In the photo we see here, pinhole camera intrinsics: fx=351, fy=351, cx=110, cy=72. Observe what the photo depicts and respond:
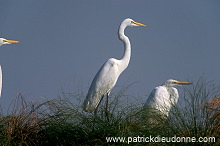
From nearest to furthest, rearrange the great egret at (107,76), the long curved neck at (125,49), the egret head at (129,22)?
1. the great egret at (107,76)
2. the long curved neck at (125,49)
3. the egret head at (129,22)

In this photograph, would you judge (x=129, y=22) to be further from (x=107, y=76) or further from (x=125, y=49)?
(x=107, y=76)

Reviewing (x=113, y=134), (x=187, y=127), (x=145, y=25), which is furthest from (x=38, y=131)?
(x=145, y=25)

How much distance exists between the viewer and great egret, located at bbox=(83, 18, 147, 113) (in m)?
5.49

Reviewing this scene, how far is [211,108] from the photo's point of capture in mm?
4160

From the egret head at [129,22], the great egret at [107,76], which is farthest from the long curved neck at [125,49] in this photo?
the egret head at [129,22]

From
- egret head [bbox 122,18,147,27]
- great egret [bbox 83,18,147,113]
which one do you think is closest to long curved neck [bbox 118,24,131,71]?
great egret [bbox 83,18,147,113]

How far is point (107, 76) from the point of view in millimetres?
5711

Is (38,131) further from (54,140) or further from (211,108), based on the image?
(211,108)

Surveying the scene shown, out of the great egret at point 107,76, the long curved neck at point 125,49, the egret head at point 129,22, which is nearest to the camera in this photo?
the great egret at point 107,76

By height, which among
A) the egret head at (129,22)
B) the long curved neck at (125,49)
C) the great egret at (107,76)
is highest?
the egret head at (129,22)

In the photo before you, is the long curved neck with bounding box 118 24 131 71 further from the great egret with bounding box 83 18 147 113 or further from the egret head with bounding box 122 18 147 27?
the egret head with bounding box 122 18 147 27

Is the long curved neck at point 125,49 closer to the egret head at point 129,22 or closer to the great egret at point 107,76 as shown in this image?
the great egret at point 107,76

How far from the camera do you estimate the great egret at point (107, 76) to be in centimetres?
549

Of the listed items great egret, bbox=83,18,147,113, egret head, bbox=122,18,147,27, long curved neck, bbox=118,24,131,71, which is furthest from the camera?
egret head, bbox=122,18,147,27
